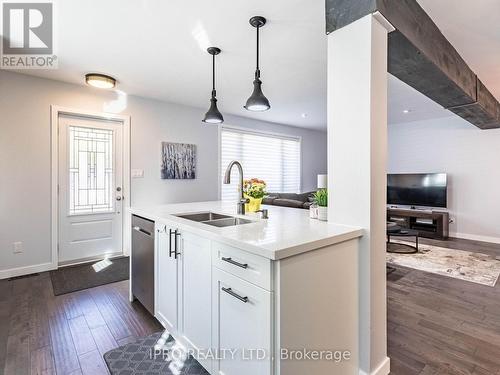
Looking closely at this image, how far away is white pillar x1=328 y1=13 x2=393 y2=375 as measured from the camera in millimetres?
1544

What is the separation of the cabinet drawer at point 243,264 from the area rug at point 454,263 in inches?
125

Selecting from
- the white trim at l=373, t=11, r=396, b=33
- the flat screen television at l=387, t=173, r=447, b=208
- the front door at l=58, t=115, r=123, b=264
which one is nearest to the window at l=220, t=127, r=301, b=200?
the front door at l=58, t=115, r=123, b=264

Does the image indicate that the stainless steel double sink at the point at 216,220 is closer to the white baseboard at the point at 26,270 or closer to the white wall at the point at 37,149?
the white wall at the point at 37,149

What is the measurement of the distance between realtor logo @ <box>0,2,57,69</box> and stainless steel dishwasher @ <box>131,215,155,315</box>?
184 cm

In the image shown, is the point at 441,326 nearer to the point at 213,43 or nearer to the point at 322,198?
the point at 322,198

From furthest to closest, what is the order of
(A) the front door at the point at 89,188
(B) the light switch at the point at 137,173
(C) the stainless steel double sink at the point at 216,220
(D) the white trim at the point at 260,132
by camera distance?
(D) the white trim at the point at 260,132 < (B) the light switch at the point at 137,173 < (A) the front door at the point at 89,188 < (C) the stainless steel double sink at the point at 216,220

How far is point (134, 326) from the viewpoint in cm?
221

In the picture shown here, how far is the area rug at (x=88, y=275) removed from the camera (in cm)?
300

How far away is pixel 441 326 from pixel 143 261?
2.61 m

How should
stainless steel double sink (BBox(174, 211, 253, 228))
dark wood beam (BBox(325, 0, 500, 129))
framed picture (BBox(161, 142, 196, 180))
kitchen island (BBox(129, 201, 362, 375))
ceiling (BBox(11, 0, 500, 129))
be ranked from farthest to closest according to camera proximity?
framed picture (BBox(161, 142, 196, 180)), stainless steel double sink (BBox(174, 211, 253, 228)), ceiling (BBox(11, 0, 500, 129)), dark wood beam (BBox(325, 0, 500, 129)), kitchen island (BBox(129, 201, 362, 375))

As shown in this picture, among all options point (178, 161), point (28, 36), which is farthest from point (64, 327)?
point (178, 161)

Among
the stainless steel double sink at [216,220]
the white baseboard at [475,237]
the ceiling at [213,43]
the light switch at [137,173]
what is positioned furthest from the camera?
the white baseboard at [475,237]

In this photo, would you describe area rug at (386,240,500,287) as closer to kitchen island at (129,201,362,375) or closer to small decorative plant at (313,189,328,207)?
small decorative plant at (313,189,328,207)

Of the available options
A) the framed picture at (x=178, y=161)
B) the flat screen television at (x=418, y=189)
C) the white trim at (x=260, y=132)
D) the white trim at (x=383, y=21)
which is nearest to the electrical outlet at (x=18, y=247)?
the framed picture at (x=178, y=161)
